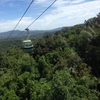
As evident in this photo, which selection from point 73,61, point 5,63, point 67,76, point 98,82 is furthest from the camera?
point 5,63

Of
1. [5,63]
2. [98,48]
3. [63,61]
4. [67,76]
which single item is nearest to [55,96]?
[67,76]

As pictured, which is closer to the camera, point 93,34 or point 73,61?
point 73,61

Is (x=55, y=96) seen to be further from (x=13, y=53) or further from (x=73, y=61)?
Result: (x=13, y=53)

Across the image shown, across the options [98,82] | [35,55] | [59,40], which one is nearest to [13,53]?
[35,55]

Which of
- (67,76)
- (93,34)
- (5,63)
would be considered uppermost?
(93,34)

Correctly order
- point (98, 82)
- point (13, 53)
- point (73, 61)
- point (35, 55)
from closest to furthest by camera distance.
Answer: point (98, 82)
point (73, 61)
point (35, 55)
point (13, 53)

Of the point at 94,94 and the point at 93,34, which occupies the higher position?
the point at 93,34
